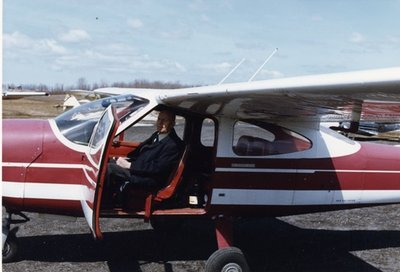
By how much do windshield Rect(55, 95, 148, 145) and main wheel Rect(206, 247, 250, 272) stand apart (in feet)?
5.10

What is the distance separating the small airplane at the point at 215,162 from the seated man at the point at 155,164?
8 centimetres

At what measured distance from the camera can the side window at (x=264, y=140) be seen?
5258mm

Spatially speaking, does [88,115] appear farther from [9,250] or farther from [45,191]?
[9,250]

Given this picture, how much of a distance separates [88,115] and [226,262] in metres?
1.96

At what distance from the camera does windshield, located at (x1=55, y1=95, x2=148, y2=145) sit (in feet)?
16.6

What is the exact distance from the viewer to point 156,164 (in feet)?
16.7

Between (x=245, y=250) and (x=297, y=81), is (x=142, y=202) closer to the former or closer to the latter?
(x=245, y=250)

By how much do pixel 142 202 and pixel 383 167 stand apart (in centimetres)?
270

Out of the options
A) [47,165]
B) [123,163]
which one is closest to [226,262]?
[123,163]

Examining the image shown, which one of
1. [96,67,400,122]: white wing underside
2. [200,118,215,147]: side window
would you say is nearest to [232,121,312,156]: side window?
[96,67,400,122]: white wing underside

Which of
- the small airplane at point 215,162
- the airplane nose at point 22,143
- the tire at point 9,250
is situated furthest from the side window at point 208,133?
the tire at point 9,250

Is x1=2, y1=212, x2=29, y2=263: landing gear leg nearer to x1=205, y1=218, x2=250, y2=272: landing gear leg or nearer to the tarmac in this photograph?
the tarmac

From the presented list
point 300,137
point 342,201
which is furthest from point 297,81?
point 342,201

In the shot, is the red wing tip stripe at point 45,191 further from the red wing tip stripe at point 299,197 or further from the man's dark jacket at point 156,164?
the red wing tip stripe at point 299,197
